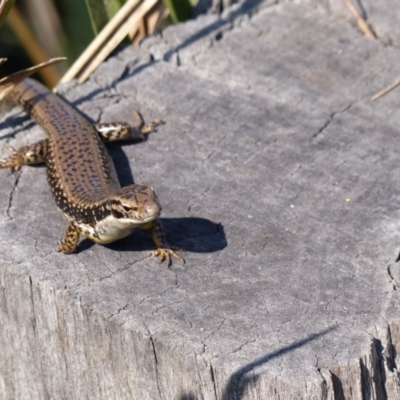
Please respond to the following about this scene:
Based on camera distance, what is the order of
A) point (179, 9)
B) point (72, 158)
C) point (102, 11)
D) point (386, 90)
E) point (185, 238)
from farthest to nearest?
point (179, 9)
point (102, 11)
point (386, 90)
point (72, 158)
point (185, 238)

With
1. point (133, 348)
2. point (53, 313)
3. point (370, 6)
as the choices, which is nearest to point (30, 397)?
point (53, 313)

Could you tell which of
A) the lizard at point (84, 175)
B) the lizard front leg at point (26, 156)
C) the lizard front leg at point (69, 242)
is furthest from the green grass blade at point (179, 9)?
the lizard front leg at point (69, 242)

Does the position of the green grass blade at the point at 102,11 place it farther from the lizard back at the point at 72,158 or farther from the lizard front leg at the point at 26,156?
the lizard front leg at the point at 26,156

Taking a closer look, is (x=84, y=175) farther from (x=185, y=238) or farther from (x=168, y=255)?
(x=168, y=255)

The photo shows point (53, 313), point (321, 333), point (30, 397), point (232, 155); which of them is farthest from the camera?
point (232, 155)

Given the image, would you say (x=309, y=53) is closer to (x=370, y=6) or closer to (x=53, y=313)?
(x=370, y=6)

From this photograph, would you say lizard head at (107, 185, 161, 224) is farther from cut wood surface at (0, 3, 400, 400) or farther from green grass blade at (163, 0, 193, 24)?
green grass blade at (163, 0, 193, 24)

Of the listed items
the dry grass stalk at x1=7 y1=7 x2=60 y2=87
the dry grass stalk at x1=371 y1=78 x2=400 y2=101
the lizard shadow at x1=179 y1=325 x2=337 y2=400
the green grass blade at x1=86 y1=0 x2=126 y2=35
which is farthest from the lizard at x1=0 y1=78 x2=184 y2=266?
the dry grass stalk at x1=371 y1=78 x2=400 y2=101

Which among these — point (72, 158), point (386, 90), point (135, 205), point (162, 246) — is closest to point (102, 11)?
point (72, 158)
